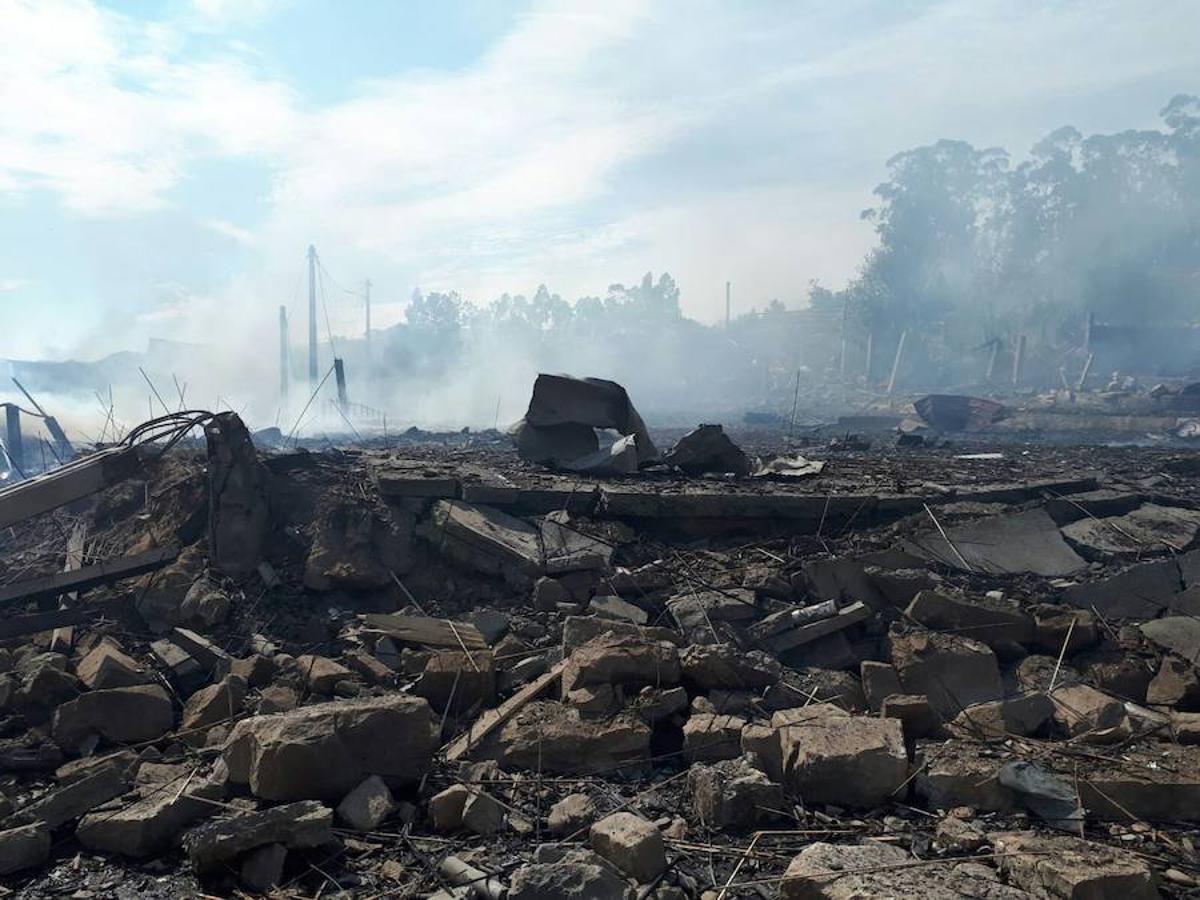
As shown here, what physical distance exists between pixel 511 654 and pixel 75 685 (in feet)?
8.40

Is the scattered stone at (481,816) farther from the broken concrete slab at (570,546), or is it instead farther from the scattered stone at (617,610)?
the broken concrete slab at (570,546)

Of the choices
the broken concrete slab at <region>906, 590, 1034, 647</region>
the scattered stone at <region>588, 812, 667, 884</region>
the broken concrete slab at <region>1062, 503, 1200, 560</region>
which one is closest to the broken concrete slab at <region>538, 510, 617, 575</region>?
the broken concrete slab at <region>906, 590, 1034, 647</region>

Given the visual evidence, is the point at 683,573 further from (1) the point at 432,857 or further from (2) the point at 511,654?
(1) the point at 432,857

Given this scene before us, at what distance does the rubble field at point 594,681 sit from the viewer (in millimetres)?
3686

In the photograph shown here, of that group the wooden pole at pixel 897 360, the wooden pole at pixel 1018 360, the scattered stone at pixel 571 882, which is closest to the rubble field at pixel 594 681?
the scattered stone at pixel 571 882

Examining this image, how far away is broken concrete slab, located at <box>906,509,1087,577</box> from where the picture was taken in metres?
6.90

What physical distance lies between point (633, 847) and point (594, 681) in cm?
146

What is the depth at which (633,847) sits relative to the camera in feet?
11.5

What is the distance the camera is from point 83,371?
130 ft

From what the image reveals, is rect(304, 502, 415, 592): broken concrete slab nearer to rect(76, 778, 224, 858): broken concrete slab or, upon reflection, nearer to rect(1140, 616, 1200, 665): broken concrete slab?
rect(76, 778, 224, 858): broken concrete slab

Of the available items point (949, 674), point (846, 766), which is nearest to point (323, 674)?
point (846, 766)

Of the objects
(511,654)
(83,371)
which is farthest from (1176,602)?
→ (83,371)

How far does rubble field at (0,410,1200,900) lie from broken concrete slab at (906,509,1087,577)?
0.02m

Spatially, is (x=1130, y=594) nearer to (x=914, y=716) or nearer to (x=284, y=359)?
(x=914, y=716)
